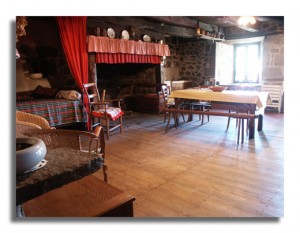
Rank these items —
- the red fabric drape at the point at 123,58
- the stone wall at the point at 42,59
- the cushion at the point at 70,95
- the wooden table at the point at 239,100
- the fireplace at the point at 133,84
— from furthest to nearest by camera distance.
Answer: the fireplace at the point at 133,84 < the stone wall at the point at 42,59 < the red fabric drape at the point at 123,58 < the cushion at the point at 70,95 < the wooden table at the point at 239,100

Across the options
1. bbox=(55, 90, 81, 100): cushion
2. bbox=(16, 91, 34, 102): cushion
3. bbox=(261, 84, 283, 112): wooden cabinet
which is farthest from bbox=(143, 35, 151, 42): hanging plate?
bbox=(261, 84, 283, 112): wooden cabinet

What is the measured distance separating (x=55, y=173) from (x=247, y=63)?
269 inches

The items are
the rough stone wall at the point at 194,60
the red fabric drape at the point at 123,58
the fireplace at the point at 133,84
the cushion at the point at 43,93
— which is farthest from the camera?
the rough stone wall at the point at 194,60

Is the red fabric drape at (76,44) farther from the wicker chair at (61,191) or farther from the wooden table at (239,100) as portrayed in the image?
the wicker chair at (61,191)

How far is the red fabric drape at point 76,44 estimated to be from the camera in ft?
12.4

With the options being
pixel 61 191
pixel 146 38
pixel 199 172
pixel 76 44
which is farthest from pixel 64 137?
pixel 146 38

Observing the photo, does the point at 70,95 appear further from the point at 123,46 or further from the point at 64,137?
the point at 64,137

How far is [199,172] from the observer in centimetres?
251

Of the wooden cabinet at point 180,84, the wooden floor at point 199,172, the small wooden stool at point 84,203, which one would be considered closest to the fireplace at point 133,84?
the wooden cabinet at point 180,84

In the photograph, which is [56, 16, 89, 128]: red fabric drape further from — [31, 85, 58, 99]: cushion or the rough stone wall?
the rough stone wall

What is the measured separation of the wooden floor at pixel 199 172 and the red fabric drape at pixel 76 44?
3.95ft

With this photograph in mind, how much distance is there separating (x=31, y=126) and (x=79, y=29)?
246 cm
